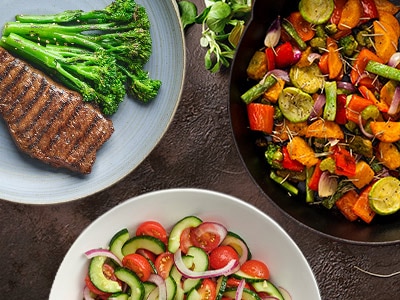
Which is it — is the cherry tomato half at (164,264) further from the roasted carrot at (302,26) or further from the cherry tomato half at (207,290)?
the roasted carrot at (302,26)

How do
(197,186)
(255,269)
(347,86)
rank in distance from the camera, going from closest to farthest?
(347,86) → (255,269) → (197,186)

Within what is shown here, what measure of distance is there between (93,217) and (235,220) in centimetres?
72

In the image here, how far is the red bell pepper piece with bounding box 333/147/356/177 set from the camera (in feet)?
8.58

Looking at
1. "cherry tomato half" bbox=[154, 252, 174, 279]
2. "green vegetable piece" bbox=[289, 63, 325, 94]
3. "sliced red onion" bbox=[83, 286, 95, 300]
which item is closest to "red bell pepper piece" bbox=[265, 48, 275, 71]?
"green vegetable piece" bbox=[289, 63, 325, 94]

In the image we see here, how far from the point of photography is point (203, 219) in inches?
110

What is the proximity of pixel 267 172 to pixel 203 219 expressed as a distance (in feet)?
1.22

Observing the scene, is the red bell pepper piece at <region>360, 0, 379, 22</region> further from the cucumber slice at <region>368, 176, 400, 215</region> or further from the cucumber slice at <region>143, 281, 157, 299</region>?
the cucumber slice at <region>143, 281, 157, 299</region>

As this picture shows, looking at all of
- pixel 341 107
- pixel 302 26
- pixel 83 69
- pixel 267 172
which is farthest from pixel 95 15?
pixel 341 107

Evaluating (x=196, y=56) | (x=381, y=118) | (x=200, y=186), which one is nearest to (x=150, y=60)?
(x=196, y=56)

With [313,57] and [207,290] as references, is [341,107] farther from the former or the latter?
[207,290]

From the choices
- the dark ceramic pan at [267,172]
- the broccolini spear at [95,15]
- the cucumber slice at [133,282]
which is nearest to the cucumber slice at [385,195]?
the dark ceramic pan at [267,172]

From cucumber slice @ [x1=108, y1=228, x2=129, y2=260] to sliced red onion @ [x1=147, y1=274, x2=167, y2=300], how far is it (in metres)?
0.19

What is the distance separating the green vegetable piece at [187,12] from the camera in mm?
2742

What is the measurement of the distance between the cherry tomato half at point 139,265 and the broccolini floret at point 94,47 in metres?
0.67
